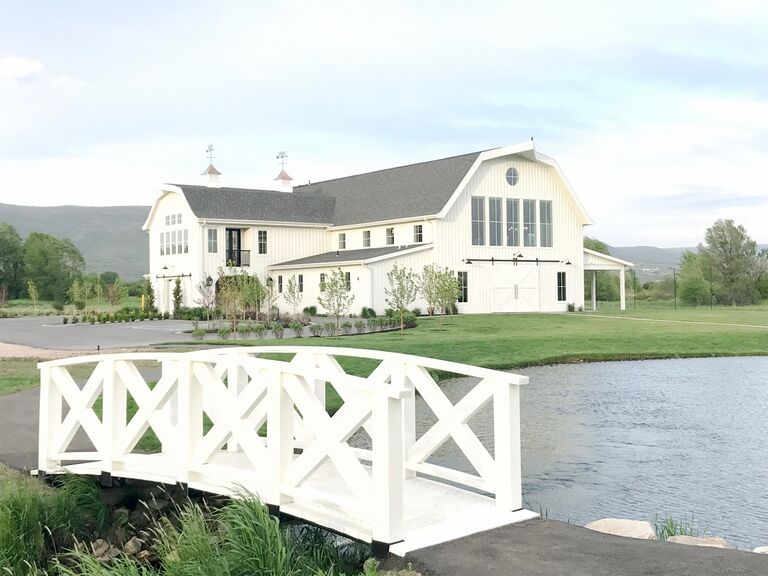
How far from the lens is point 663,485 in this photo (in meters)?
9.71

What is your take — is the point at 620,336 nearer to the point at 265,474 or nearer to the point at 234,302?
the point at 234,302

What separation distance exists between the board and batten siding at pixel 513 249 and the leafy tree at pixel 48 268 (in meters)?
52.6

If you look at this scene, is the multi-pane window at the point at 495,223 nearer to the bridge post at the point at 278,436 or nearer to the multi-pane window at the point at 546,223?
the multi-pane window at the point at 546,223

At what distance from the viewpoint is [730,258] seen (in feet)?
239

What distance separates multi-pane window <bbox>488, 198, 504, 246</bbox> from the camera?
135ft

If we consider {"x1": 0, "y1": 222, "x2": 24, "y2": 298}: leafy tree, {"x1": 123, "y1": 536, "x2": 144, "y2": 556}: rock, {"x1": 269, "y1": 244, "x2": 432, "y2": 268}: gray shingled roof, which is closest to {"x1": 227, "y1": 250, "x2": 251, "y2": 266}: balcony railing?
{"x1": 269, "y1": 244, "x2": 432, "y2": 268}: gray shingled roof

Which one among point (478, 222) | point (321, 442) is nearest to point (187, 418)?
point (321, 442)

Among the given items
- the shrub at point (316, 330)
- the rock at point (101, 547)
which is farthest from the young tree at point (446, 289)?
the rock at point (101, 547)

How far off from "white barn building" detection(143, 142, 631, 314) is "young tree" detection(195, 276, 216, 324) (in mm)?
430

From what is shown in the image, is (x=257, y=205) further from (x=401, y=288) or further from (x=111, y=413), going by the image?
(x=111, y=413)

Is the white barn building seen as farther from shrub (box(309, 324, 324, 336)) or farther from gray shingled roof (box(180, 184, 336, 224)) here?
shrub (box(309, 324, 324, 336))

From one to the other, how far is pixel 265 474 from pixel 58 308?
53342 millimetres

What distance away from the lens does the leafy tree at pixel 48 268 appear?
82125mm

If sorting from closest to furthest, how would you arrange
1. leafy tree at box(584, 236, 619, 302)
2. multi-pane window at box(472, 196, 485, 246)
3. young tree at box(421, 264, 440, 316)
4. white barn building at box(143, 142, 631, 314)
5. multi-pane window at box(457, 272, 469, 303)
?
1. young tree at box(421, 264, 440, 316)
2. white barn building at box(143, 142, 631, 314)
3. multi-pane window at box(457, 272, 469, 303)
4. multi-pane window at box(472, 196, 485, 246)
5. leafy tree at box(584, 236, 619, 302)
